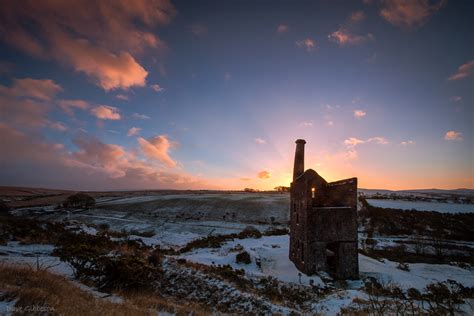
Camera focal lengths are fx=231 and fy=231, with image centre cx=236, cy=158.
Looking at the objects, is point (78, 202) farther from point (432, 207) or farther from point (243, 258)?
point (432, 207)

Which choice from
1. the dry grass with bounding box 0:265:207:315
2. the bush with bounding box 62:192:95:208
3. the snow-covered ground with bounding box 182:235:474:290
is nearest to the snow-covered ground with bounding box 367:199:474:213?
the snow-covered ground with bounding box 182:235:474:290

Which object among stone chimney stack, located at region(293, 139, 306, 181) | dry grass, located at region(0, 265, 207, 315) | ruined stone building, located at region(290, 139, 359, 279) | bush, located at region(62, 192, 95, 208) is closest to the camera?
dry grass, located at region(0, 265, 207, 315)

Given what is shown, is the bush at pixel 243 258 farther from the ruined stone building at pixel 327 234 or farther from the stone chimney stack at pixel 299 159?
the stone chimney stack at pixel 299 159

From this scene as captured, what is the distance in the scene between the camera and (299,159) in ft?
73.9

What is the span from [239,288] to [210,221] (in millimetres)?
32905

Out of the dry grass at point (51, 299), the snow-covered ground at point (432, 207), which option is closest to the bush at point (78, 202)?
the dry grass at point (51, 299)

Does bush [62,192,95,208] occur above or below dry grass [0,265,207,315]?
below

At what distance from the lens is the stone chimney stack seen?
22.4 m

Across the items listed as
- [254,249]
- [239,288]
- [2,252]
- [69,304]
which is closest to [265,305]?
[239,288]

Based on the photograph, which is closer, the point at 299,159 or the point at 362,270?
the point at 362,270

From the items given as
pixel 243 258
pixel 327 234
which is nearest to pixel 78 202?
pixel 243 258

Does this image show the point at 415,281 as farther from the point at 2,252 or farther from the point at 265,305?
the point at 2,252

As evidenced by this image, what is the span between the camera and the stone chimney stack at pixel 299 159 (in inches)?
882

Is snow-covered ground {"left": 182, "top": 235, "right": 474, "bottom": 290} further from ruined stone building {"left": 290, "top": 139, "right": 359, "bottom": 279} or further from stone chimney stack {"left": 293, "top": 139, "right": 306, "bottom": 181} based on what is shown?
stone chimney stack {"left": 293, "top": 139, "right": 306, "bottom": 181}
